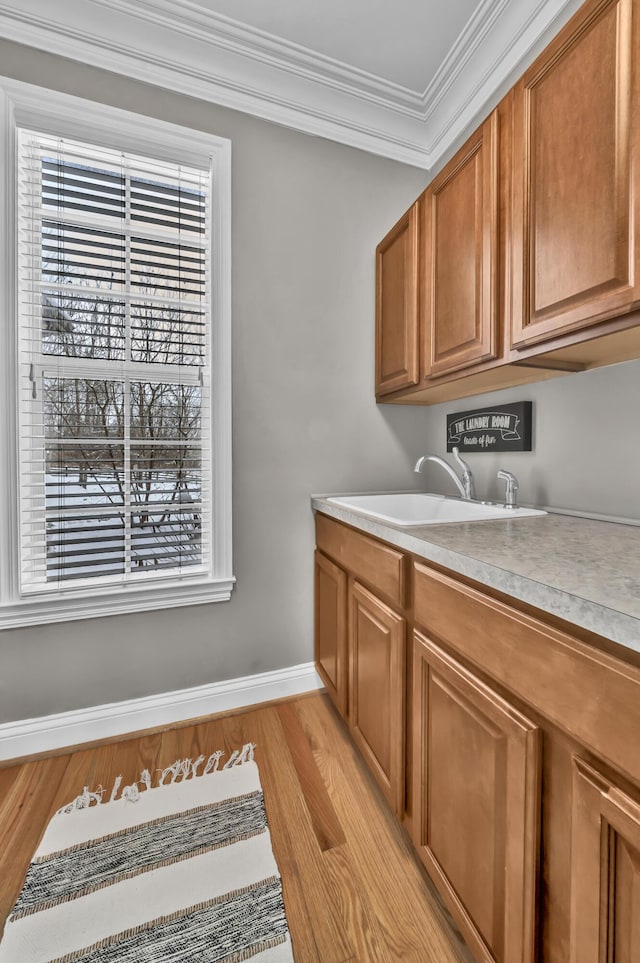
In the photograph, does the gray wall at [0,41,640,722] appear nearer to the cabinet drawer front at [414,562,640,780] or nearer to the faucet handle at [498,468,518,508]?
the faucet handle at [498,468,518,508]

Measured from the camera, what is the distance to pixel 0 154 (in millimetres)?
1457

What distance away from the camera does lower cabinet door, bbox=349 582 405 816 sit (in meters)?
1.11

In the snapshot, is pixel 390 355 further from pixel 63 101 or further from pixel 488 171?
pixel 63 101

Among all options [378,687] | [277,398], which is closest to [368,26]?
[277,398]

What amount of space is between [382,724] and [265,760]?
57cm

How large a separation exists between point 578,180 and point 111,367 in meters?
1.60

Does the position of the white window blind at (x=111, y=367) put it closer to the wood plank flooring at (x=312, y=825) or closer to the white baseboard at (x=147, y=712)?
the white baseboard at (x=147, y=712)

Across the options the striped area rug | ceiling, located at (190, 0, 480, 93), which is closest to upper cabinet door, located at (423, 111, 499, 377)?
ceiling, located at (190, 0, 480, 93)

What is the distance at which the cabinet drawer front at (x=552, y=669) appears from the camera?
51 cm

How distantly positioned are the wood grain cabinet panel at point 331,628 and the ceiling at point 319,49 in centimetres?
200

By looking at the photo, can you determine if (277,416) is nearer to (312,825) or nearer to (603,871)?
(312,825)

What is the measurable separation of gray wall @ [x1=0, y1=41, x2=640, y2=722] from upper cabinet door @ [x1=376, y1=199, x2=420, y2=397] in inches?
3.1

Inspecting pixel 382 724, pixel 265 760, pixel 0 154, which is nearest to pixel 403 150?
pixel 0 154

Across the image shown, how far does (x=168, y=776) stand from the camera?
1.46 metres
